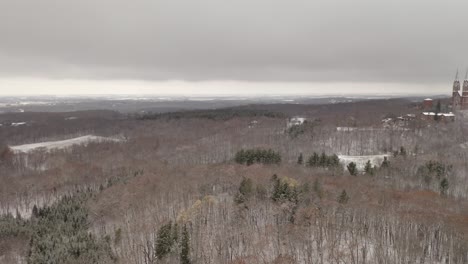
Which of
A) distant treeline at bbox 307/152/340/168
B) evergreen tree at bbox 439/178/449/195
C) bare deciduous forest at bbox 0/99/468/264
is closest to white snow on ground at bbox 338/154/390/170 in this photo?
bare deciduous forest at bbox 0/99/468/264

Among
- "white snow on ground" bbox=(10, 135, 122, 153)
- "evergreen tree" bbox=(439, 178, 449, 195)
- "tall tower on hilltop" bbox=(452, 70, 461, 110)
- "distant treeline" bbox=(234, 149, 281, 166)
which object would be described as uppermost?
"tall tower on hilltop" bbox=(452, 70, 461, 110)

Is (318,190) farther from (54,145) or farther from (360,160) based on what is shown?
(54,145)

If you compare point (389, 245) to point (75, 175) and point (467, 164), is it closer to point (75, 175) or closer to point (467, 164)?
point (467, 164)

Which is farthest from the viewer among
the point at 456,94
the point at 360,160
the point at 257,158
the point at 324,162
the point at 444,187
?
the point at 456,94

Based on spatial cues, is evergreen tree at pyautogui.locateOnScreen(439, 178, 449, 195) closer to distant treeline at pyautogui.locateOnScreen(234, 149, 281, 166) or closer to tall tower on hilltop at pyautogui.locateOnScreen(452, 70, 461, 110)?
distant treeline at pyautogui.locateOnScreen(234, 149, 281, 166)

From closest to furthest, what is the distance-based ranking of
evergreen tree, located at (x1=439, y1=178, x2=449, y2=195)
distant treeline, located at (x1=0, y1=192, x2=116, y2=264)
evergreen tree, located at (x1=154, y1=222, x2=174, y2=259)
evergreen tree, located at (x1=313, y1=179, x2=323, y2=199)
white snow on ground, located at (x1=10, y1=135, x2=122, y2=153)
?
evergreen tree, located at (x1=154, y1=222, x2=174, y2=259) < distant treeline, located at (x1=0, y1=192, x2=116, y2=264) < evergreen tree, located at (x1=313, y1=179, x2=323, y2=199) < evergreen tree, located at (x1=439, y1=178, x2=449, y2=195) < white snow on ground, located at (x1=10, y1=135, x2=122, y2=153)

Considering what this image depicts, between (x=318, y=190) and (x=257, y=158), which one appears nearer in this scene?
(x=318, y=190)

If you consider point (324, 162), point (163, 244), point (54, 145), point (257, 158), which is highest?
point (257, 158)

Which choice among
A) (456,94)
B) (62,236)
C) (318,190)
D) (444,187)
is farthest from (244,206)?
(456,94)

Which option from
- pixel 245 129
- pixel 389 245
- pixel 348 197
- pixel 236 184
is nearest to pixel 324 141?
pixel 245 129

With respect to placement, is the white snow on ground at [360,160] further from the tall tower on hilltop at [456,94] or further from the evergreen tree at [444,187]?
the tall tower on hilltop at [456,94]
